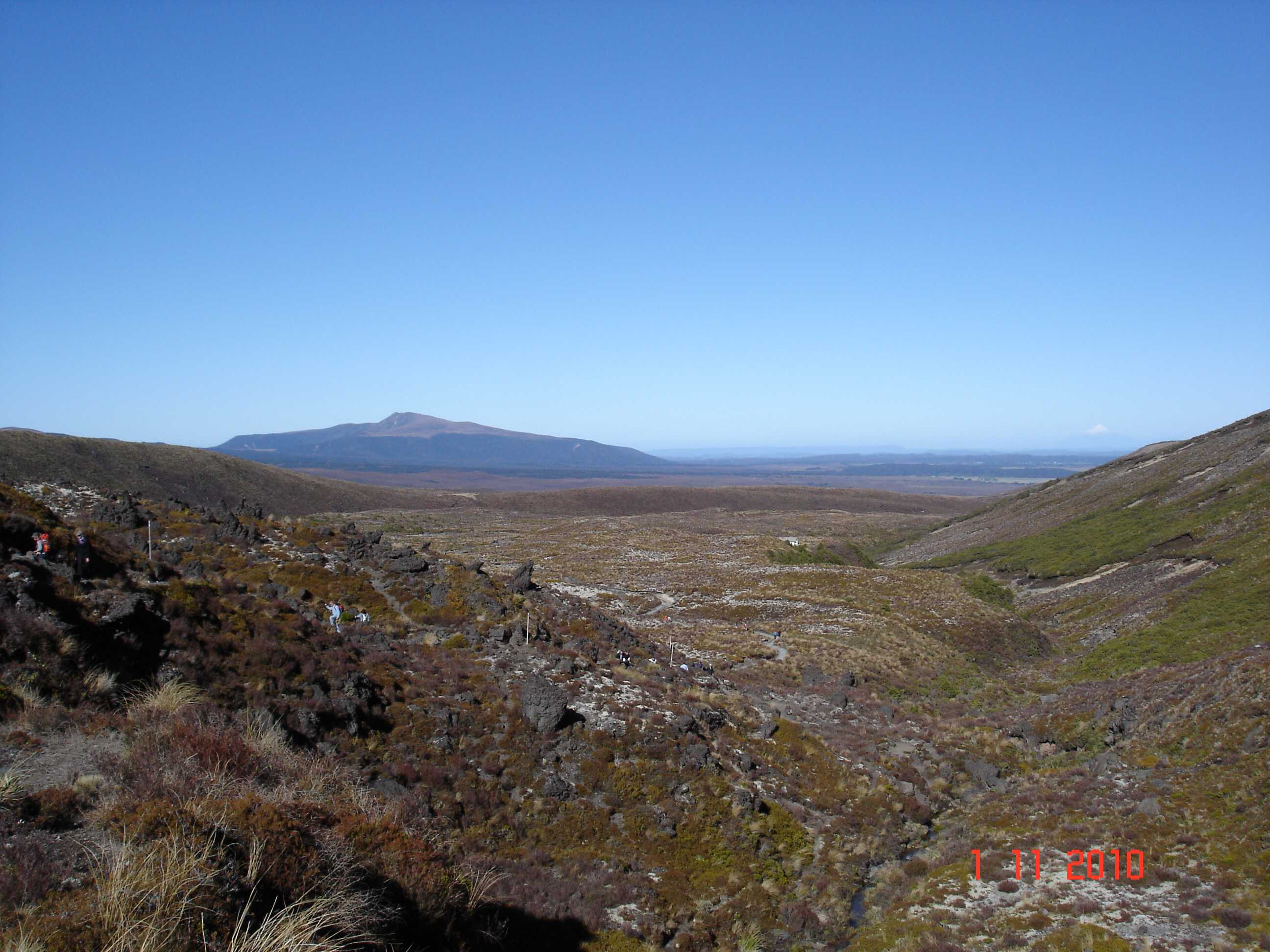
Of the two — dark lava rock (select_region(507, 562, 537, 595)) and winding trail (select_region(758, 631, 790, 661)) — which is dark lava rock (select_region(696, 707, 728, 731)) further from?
winding trail (select_region(758, 631, 790, 661))

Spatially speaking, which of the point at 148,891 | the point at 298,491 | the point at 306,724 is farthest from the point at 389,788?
the point at 298,491

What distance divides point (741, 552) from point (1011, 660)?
113ft

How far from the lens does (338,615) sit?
19.2m

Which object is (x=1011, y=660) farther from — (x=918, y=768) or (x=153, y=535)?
(x=153, y=535)

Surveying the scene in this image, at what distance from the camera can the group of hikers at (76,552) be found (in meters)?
13.3

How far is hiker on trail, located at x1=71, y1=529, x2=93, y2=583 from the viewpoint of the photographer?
44.4ft

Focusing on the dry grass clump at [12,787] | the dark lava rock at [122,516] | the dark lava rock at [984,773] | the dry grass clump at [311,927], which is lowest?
the dark lava rock at [984,773]

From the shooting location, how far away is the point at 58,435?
119 meters

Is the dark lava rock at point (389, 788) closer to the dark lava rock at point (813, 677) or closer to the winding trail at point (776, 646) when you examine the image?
the dark lava rock at point (813, 677)

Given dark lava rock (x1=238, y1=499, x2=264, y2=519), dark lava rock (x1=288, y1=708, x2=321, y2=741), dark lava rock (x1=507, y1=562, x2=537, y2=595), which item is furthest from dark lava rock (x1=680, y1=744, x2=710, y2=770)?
dark lava rock (x1=238, y1=499, x2=264, y2=519)

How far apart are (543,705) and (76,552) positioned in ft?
35.8
